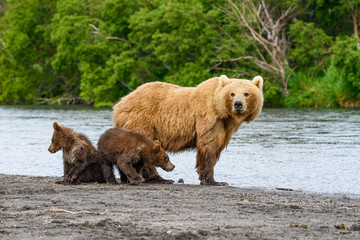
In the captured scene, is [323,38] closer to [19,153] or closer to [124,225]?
[19,153]

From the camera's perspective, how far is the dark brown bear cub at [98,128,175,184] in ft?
27.3

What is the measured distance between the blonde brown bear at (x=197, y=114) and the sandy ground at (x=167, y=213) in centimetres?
95

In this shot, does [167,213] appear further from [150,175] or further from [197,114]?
[197,114]

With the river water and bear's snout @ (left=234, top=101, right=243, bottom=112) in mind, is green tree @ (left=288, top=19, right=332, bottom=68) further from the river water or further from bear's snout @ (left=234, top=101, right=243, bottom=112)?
bear's snout @ (left=234, top=101, right=243, bottom=112)

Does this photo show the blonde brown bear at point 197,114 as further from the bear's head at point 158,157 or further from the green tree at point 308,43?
the green tree at point 308,43

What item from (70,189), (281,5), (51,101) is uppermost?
(281,5)

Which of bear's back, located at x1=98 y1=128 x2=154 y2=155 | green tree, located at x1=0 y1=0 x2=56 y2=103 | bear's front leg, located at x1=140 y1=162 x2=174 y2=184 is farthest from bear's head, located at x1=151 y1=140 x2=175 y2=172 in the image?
green tree, located at x1=0 y1=0 x2=56 y2=103

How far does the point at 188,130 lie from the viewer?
9.15 metres

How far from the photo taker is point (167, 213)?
19.6 feet

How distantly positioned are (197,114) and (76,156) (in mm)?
1813

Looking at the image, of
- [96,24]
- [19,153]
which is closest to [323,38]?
[96,24]

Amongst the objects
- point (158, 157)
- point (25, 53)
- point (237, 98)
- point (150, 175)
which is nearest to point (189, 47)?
point (25, 53)

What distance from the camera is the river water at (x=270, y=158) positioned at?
31.9ft

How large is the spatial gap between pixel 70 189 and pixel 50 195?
52cm
